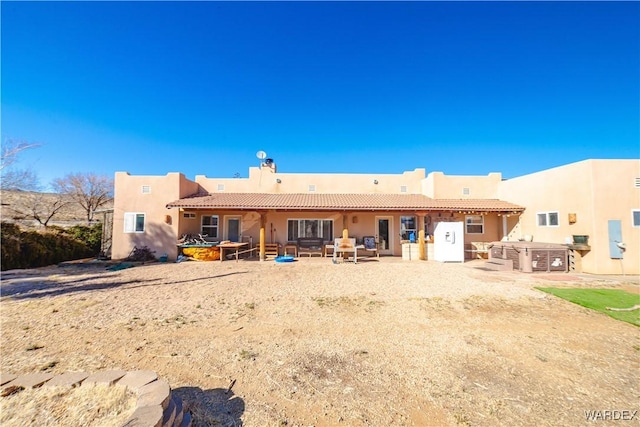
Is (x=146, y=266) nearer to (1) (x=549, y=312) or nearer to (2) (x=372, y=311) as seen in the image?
(2) (x=372, y=311)

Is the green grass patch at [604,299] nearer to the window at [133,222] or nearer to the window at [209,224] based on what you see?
the window at [209,224]

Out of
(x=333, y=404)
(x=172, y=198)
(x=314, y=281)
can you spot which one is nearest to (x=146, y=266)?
(x=172, y=198)

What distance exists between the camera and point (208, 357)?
3.99m

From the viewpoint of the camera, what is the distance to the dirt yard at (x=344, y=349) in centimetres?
296

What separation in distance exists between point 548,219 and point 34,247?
76.9 ft

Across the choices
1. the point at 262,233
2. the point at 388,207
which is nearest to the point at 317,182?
the point at 388,207

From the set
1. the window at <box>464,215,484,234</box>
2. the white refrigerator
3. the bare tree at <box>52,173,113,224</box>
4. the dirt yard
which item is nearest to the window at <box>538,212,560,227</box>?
the window at <box>464,215,484,234</box>

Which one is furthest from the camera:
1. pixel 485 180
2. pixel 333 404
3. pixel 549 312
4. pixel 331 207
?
pixel 485 180

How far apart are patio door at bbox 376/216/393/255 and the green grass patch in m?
8.18

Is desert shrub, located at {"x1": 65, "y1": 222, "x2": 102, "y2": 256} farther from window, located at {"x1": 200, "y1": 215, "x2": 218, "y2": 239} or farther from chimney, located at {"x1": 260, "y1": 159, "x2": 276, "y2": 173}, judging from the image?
chimney, located at {"x1": 260, "y1": 159, "x2": 276, "y2": 173}

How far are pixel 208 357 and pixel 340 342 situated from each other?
2033mm

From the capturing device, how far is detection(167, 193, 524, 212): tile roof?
13820mm

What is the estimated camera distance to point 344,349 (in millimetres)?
4281

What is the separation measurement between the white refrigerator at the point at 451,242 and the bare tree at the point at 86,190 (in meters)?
33.6
